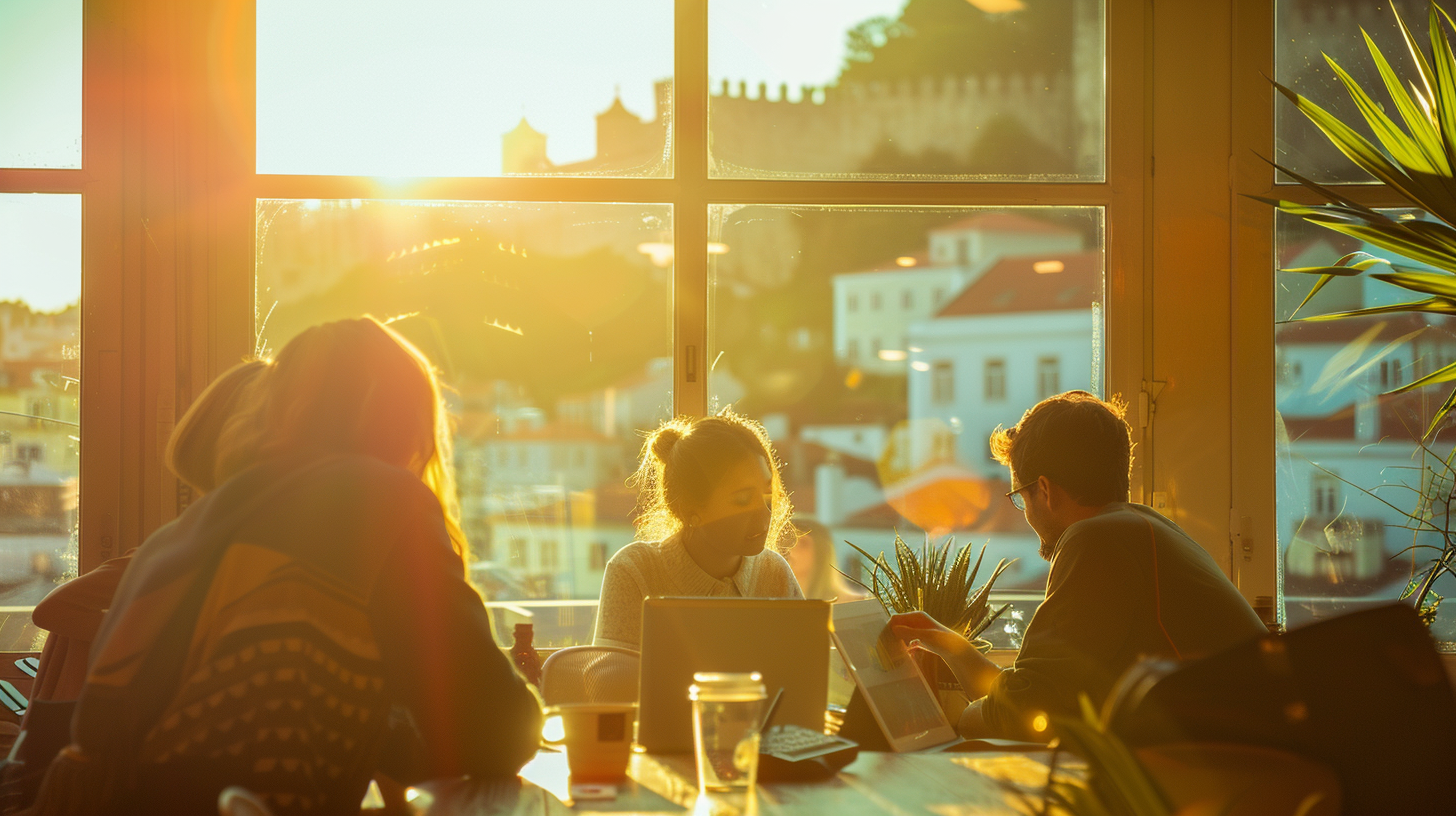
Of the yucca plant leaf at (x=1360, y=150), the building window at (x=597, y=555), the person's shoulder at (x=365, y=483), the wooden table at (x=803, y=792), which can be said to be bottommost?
the wooden table at (x=803, y=792)

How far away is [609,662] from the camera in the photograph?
1975 millimetres

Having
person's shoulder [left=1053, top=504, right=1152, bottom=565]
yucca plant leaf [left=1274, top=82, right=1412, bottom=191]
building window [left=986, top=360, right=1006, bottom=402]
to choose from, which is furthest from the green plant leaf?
person's shoulder [left=1053, top=504, right=1152, bottom=565]

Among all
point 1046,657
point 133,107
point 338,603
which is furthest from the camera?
point 133,107

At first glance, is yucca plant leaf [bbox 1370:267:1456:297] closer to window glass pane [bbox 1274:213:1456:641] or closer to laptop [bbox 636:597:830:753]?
Answer: window glass pane [bbox 1274:213:1456:641]

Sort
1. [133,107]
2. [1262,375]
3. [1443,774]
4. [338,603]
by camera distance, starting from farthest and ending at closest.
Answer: [1262,375] < [133,107] < [338,603] < [1443,774]

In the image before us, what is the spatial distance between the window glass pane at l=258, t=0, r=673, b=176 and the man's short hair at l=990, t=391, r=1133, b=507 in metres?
1.45

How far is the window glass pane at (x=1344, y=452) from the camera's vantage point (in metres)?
3.14

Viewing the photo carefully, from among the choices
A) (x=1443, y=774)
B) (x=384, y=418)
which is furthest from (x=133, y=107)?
(x=1443, y=774)

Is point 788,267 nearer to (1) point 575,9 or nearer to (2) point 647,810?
(1) point 575,9

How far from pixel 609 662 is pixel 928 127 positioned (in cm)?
194

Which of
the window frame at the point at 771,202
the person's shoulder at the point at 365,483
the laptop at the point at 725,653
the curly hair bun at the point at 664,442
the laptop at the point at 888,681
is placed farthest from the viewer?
the window frame at the point at 771,202

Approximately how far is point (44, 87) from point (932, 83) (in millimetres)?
2476

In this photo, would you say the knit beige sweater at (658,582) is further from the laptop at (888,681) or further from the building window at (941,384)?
the building window at (941,384)

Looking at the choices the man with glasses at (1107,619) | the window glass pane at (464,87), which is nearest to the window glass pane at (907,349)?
the window glass pane at (464,87)
